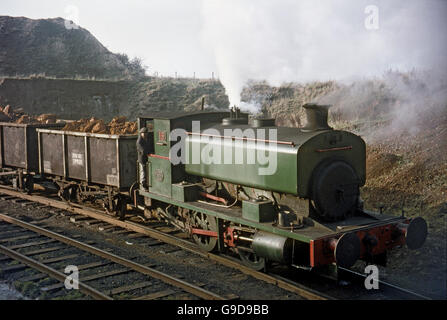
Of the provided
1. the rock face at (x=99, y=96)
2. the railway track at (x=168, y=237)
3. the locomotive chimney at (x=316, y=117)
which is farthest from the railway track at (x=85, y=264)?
the rock face at (x=99, y=96)

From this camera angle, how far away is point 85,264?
8977 mm

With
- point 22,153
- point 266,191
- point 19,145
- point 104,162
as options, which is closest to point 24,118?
point 19,145

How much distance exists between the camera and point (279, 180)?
7797mm

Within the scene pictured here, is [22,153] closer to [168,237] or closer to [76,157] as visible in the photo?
[76,157]

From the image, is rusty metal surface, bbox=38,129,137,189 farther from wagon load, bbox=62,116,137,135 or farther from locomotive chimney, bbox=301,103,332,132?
locomotive chimney, bbox=301,103,332,132

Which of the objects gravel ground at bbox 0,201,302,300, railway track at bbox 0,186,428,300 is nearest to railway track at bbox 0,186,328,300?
railway track at bbox 0,186,428,300

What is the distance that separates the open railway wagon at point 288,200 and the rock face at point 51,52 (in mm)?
35140

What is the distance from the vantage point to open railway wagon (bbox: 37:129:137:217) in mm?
11617

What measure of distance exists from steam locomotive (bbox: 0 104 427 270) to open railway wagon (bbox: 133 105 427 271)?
17 millimetres

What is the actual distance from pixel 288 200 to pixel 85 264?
13.3 feet

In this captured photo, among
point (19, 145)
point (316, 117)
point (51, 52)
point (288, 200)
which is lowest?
point (288, 200)

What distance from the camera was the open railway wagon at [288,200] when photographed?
7445 millimetres

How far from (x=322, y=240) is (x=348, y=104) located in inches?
452
